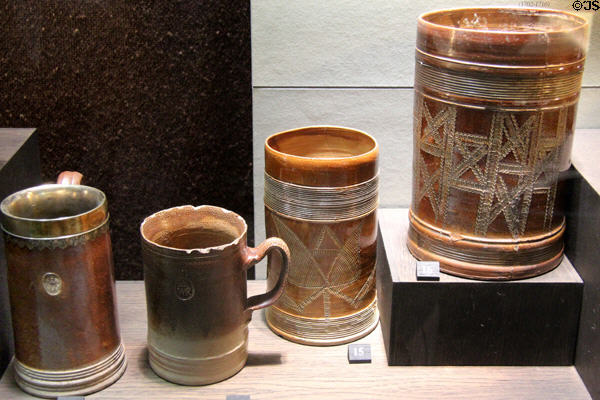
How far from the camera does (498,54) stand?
1250 millimetres

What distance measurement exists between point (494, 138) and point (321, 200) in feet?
1.08

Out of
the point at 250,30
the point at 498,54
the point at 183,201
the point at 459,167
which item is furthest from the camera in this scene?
the point at 183,201

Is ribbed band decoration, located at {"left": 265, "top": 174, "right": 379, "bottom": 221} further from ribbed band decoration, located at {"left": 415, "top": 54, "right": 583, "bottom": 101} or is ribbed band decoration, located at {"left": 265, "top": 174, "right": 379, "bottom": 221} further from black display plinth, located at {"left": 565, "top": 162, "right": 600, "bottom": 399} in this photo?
black display plinth, located at {"left": 565, "top": 162, "right": 600, "bottom": 399}

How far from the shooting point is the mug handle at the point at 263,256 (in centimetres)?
139

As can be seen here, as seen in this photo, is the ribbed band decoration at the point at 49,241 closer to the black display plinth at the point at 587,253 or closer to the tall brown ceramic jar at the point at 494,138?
the tall brown ceramic jar at the point at 494,138

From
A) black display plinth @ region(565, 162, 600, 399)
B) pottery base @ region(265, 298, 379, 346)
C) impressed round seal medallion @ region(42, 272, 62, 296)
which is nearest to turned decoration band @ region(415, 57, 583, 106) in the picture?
black display plinth @ region(565, 162, 600, 399)

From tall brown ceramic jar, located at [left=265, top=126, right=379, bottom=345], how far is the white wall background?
0.56 feet

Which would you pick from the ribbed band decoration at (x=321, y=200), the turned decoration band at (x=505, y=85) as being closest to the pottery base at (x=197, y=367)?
the ribbed band decoration at (x=321, y=200)

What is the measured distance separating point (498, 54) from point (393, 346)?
1.94ft

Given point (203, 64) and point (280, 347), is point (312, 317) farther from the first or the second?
point (203, 64)

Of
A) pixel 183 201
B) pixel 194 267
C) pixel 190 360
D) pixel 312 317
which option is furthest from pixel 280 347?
pixel 183 201

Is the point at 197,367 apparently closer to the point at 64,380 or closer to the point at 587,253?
the point at 64,380

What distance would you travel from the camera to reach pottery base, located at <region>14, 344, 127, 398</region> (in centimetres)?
136

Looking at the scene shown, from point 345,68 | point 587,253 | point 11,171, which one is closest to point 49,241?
point 11,171
